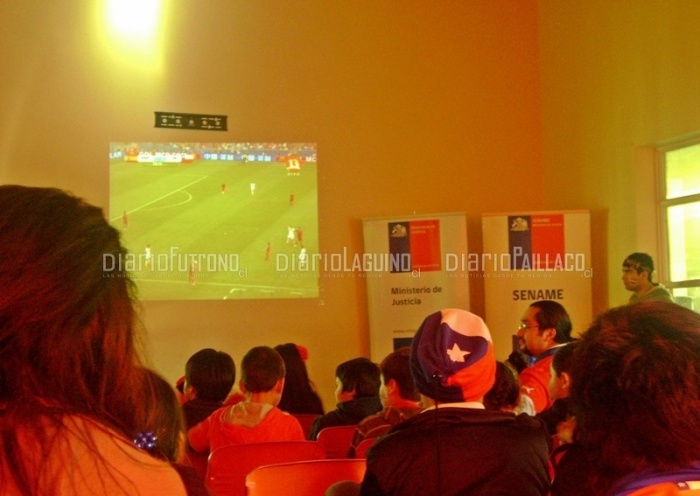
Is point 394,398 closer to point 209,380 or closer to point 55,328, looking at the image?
point 209,380

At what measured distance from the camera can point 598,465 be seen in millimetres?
1353

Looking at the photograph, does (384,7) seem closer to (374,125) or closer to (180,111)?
(374,125)

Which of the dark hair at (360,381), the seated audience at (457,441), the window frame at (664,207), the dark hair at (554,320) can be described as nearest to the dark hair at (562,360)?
the seated audience at (457,441)

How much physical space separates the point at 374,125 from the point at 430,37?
1062 mm

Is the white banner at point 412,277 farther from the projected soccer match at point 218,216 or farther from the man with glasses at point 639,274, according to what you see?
the man with glasses at point 639,274

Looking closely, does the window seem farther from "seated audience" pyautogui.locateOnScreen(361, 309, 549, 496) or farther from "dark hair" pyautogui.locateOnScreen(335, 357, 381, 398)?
"seated audience" pyautogui.locateOnScreen(361, 309, 549, 496)

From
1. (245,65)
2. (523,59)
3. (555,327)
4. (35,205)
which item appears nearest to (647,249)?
(523,59)

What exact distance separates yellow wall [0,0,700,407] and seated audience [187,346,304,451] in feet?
12.8

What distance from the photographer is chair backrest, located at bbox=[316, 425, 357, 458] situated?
363 cm

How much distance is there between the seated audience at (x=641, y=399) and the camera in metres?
1.25

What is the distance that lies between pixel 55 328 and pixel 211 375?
Result: 3079 mm

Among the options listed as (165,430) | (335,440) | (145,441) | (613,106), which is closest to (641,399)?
(145,441)

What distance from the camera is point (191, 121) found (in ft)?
25.5

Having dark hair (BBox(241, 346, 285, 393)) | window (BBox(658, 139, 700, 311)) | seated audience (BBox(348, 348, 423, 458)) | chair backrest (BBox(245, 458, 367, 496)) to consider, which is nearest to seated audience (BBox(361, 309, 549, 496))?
chair backrest (BBox(245, 458, 367, 496))
